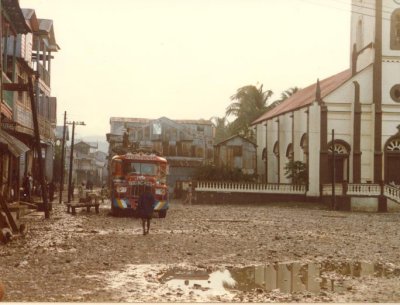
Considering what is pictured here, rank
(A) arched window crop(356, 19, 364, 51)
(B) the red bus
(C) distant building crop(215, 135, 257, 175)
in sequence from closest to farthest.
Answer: (B) the red bus → (A) arched window crop(356, 19, 364, 51) → (C) distant building crop(215, 135, 257, 175)

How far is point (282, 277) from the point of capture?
36.8 ft

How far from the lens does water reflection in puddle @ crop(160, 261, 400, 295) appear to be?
33.0 ft

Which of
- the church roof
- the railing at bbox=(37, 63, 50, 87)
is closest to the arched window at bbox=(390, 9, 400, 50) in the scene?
the church roof

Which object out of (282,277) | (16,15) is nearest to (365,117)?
(16,15)

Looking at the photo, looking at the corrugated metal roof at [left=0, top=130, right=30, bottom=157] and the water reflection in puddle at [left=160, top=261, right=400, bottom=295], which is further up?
the corrugated metal roof at [left=0, top=130, right=30, bottom=157]

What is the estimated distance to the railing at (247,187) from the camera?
4222cm

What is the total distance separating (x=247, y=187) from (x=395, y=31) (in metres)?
14.2

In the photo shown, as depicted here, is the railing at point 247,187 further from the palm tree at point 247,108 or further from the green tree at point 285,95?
the green tree at point 285,95

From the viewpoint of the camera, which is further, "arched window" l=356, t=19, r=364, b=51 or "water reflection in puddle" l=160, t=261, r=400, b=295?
"arched window" l=356, t=19, r=364, b=51

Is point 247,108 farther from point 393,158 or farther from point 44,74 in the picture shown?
point 44,74

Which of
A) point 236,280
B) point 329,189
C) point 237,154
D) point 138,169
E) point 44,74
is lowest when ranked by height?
point 236,280

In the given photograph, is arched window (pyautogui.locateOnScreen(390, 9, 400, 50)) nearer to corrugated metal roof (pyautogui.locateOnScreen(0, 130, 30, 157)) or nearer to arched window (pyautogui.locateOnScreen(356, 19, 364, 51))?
arched window (pyautogui.locateOnScreen(356, 19, 364, 51))

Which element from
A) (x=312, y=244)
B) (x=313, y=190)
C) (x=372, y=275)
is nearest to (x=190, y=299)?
(x=372, y=275)

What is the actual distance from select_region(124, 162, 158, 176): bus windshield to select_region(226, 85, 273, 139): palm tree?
1888cm
